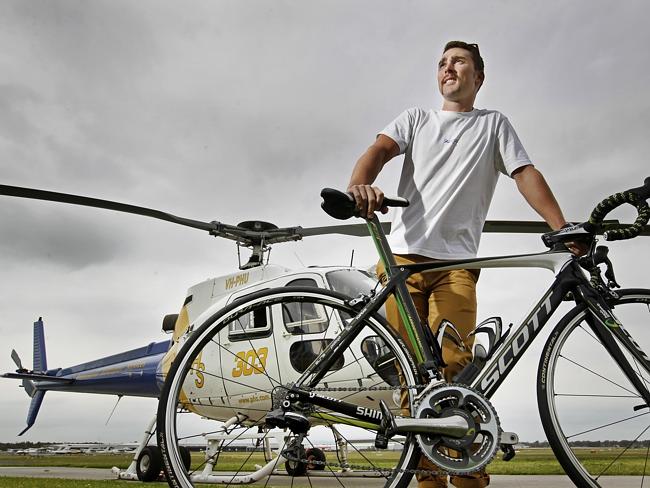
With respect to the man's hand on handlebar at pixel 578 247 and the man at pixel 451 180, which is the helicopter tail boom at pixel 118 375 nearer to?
the man at pixel 451 180

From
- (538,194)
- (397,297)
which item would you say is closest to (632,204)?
(538,194)

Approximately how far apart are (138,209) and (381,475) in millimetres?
4913

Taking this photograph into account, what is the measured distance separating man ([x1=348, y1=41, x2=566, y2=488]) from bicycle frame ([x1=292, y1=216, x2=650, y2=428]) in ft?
0.37

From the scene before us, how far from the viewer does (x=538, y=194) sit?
2693mm

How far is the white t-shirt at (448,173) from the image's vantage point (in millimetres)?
2641

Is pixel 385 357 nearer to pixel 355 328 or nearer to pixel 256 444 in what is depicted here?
pixel 355 328

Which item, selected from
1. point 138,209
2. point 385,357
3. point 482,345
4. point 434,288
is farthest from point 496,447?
point 138,209

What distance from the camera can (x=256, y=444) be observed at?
9.72 ft

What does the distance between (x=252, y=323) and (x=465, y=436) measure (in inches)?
43.8

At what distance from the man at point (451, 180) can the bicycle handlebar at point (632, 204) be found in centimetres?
35

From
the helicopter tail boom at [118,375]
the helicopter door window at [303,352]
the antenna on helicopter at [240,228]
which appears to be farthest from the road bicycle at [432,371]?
the helicopter tail boom at [118,375]

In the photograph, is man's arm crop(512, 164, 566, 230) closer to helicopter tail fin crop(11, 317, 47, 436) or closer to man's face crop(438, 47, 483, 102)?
man's face crop(438, 47, 483, 102)

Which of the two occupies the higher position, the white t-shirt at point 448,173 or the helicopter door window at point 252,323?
the white t-shirt at point 448,173

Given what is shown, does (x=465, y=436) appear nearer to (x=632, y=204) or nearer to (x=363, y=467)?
(x=363, y=467)
